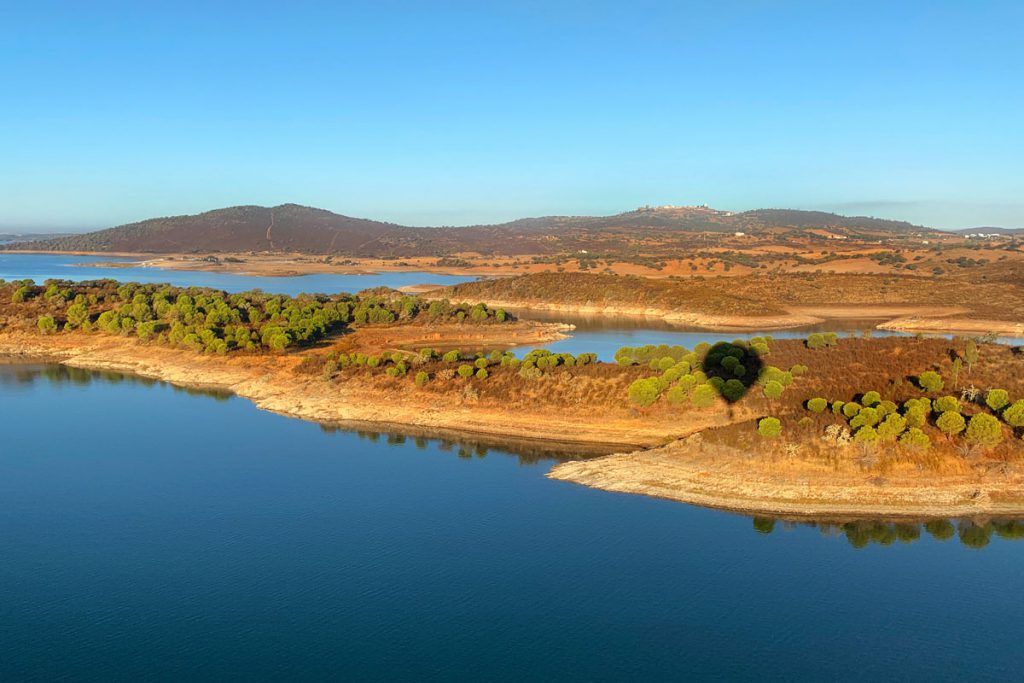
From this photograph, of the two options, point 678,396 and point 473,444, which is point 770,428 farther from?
point 473,444

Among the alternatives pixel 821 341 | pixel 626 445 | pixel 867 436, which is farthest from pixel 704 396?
pixel 821 341

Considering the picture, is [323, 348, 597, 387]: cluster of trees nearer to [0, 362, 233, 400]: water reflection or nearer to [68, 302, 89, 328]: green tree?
[0, 362, 233, 400]: water reflection

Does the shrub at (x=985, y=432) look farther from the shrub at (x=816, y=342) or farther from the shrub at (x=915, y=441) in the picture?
the shrub at (x=816, y=342)

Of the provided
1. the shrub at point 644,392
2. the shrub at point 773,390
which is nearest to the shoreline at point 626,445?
the shrub at point 644,392

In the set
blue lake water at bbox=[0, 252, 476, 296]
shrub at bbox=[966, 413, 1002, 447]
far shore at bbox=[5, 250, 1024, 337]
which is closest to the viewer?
shrub at bbox=[966, 413, 1002, 447]

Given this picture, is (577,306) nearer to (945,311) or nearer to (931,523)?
(945,311)

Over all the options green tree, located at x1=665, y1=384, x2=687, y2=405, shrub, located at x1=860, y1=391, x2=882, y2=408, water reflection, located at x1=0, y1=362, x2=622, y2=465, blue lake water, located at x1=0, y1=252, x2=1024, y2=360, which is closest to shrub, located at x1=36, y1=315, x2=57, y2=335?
water reflection, located at x1=0, y1=362, x2=622, y2=465
